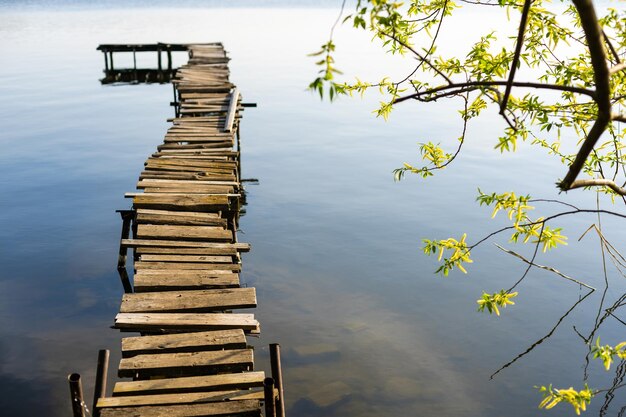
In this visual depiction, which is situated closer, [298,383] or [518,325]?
[298,383]

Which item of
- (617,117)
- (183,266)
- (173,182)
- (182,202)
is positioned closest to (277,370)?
(183,266)

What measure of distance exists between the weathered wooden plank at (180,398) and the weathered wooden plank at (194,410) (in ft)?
0.19

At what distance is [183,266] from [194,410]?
144 inches

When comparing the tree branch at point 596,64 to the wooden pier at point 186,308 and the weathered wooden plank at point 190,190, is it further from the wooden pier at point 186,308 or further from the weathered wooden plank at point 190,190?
the weathered wooden plank at point 190,190

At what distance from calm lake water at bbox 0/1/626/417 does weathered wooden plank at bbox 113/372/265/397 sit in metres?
3.72

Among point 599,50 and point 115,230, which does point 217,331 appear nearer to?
point 599,50

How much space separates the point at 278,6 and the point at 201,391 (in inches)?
5156

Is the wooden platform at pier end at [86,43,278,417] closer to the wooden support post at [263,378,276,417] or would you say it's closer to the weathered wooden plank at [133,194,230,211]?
the weathered wooden plank at [133,194,230,211]

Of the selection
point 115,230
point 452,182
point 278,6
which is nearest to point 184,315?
point 115,230

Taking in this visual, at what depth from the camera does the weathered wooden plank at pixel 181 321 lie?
9031 mm

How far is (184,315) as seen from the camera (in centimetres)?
934

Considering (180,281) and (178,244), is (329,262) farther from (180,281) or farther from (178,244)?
(180,281)

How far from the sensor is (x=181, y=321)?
9148mm

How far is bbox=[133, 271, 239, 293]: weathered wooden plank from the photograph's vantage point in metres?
10.0
